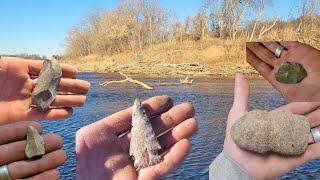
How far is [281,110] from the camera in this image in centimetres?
194

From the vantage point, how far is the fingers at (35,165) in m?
1.75

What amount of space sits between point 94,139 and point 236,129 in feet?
2.77

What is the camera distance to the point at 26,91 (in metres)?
2.77

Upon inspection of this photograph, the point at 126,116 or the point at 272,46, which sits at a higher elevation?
the point at 272,46

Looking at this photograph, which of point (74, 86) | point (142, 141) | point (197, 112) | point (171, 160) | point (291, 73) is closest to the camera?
point (291, 73)

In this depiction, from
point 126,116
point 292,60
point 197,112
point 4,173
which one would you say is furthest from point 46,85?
point 197,112

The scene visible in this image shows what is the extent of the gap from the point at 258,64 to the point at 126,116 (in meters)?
0.78

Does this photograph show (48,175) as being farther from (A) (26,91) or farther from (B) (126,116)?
(A) (26,91)

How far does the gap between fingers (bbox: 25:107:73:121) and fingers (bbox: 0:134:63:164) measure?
91 centimetres

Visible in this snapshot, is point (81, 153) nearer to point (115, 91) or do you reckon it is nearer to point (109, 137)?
point (109, 137)

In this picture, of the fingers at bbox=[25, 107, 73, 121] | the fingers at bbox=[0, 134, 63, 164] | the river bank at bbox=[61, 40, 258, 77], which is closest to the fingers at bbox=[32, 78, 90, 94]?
the fingers at bbox=[25, 107, 73, 121]

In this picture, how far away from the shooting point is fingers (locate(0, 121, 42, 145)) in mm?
1784

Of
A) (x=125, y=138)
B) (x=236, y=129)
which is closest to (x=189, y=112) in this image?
(x=125, y=138)

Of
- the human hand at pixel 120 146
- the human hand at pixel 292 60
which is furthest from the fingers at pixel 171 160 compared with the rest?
the human hand at pixel 292 60
